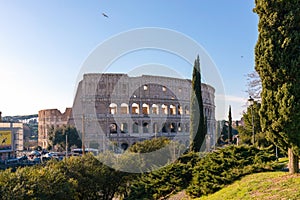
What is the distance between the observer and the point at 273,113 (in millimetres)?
7191

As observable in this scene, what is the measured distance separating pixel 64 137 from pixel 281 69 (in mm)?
34125

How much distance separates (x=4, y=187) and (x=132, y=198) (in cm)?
491

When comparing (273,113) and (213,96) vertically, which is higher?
(213,96)

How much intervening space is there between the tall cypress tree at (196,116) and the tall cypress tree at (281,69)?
1030 cm

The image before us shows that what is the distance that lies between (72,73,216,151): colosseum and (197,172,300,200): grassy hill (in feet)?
79.8

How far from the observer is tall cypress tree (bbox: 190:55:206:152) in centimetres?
1775

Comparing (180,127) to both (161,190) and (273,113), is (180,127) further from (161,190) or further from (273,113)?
(273,113)

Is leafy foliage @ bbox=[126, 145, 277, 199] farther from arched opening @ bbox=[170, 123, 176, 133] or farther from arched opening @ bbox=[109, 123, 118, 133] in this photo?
arched opening @ bbox=[170, 123, 176, 133]

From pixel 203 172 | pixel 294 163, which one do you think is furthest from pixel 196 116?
pixel 294 163

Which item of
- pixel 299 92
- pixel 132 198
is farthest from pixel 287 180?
pixel 132 198

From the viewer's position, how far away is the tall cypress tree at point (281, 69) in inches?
269

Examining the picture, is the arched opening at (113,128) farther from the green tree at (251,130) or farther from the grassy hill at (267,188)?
the grassy hill at (267,188)

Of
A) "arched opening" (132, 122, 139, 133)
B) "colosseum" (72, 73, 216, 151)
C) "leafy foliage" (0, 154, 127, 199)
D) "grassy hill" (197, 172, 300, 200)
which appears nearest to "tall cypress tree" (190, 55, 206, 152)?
"leafy foliage" (0, 154, 127, 199)

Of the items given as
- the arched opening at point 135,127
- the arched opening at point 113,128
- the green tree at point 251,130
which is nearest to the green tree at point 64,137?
the arched opening at point 113,128
